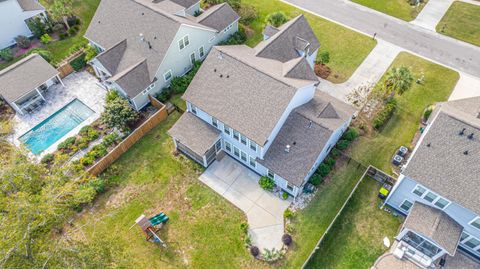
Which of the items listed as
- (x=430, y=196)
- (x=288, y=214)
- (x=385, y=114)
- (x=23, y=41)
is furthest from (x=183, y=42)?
(x=430, y=196)

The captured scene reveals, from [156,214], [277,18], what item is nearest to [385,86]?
[277,18]

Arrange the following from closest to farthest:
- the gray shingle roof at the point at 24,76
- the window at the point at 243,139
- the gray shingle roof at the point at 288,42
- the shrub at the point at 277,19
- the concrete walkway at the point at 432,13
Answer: the window at the point at 243,139 < the gray shingle roof at the point at 288,42 < the gray shingle roof at the point at 24,76 < the shrub at the point at 277,19 < the concrete walkway at the point at 432,13

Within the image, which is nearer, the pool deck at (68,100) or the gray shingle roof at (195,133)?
the gray shingle roof at (195,133)

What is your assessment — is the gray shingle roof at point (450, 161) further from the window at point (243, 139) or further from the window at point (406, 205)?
the window at point (243, 139)

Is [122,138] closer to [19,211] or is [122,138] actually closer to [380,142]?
[19,211]

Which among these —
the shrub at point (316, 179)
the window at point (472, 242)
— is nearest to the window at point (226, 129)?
the shrub at point (316, 179)

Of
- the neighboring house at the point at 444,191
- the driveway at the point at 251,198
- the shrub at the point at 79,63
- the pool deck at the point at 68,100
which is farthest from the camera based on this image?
the shrub at the point at 79,63
